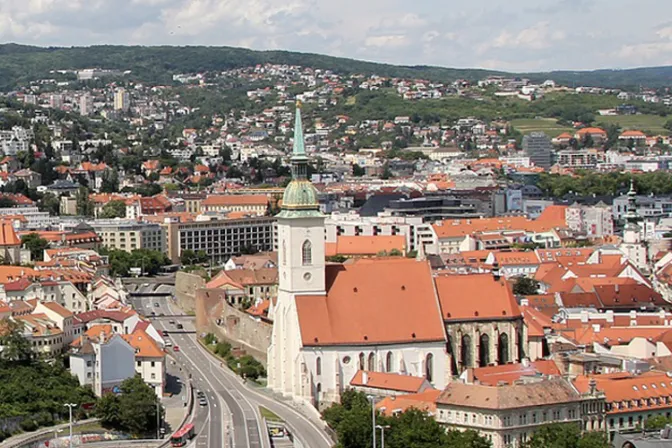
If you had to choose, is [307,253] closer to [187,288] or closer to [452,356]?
[452,356]

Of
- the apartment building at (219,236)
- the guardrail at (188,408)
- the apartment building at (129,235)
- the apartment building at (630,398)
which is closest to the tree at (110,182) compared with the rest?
the apartment building at (219,236)

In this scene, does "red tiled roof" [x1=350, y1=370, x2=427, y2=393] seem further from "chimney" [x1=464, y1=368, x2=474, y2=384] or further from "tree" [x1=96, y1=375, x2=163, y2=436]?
"tree" [x1=96, y1=375, x2=163, y2=436]

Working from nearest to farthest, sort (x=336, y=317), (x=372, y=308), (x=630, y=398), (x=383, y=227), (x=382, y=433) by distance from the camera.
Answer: (x=382, y=433) → (x=630, y=398) → (x=336, y=317) → (x=372, y=308) → (x=383, y=227)

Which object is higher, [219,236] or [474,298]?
[474,298]

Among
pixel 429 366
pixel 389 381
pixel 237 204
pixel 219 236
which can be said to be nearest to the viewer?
pixel 389 381

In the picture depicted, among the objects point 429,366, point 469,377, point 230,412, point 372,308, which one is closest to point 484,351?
point 429,366

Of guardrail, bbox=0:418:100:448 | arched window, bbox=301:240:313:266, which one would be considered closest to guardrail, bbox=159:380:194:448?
guardrail, bbox=0:418:100:448
